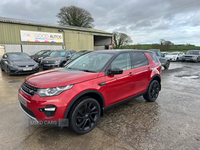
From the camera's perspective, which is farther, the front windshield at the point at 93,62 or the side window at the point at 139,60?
the side window at the point at 139,60

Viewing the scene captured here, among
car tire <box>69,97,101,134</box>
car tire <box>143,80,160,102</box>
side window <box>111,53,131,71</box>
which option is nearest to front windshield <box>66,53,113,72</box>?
side window <box>111,53,131,71</box>

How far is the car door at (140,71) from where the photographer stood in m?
3.57

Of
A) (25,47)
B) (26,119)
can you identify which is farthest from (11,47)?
(26,119)

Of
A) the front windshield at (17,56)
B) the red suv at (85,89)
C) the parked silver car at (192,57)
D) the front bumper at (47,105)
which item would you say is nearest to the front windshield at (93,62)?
the red suv at (85,89)

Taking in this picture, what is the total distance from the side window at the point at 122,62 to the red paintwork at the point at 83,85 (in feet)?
0.49

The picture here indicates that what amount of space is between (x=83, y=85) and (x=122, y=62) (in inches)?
52.2

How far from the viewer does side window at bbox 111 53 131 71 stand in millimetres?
3193

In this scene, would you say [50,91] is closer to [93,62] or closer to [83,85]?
[83,85]

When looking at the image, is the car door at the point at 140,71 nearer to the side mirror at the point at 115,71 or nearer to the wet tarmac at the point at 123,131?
the wet tarmac at the point at 123,131

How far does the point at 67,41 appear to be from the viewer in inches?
863

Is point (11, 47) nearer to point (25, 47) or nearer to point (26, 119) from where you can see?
point (25, 47)

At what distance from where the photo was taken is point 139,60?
3.82m

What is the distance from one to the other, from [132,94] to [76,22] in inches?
1315

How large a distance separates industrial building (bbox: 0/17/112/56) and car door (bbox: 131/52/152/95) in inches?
703
